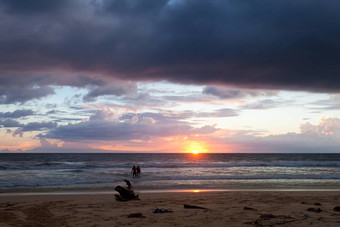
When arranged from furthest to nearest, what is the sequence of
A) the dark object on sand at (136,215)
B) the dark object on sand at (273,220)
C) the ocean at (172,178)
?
the ocean at (172,178)
the dark object on sand at (136,215)
the dark object on sand at (273,220)

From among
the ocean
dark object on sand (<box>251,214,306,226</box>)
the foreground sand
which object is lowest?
the ocean

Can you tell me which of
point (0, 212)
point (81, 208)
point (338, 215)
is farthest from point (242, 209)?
point (0, 212)

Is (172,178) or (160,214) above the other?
(160,214)

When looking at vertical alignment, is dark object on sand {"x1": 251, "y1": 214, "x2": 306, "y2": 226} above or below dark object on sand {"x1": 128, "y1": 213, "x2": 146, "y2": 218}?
above

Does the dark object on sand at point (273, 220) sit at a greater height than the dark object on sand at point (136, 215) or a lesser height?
greater

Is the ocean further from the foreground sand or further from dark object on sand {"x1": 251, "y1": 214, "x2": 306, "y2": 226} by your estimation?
dark object on sand {"x1": 251, "y1": 214, "x2": 306, "y2": 226}

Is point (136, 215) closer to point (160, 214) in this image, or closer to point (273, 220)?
point (160, 214)

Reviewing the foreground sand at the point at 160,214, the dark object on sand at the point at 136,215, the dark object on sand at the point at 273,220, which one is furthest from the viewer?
the dark object on sand at the point at 136,215

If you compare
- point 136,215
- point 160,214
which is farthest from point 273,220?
point 136,215

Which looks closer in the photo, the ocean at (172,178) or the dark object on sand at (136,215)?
the dark object on sand at (136,215)

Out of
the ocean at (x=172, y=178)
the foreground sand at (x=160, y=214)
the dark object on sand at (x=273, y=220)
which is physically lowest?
the ocean at (x=172, y=178)

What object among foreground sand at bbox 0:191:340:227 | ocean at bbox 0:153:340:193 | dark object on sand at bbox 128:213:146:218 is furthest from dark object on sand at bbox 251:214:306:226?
ocean at bbox 0:153:340:193

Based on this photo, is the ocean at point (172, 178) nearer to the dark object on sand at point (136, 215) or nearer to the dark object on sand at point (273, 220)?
the dark object on sand at point (136, 215)

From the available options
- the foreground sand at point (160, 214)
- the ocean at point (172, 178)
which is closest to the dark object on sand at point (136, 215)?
the foreground sand at point (160, 214)
